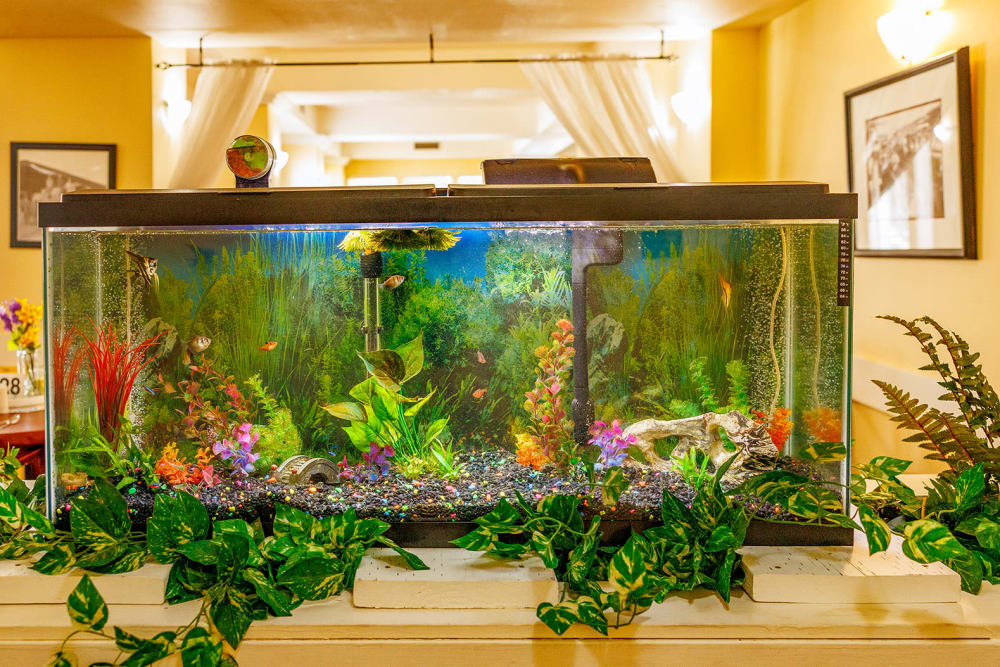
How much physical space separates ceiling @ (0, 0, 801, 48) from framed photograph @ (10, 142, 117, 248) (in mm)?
673

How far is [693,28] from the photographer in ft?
15.8

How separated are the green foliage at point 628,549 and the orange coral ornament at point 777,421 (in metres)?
0.13

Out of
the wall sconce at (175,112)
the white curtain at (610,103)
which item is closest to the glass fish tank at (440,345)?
the white curtain at (610,103)

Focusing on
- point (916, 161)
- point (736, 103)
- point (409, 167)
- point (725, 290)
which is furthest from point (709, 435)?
point (409, 167)

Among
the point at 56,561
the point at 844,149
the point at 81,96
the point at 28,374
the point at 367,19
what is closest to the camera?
the point at 56,561

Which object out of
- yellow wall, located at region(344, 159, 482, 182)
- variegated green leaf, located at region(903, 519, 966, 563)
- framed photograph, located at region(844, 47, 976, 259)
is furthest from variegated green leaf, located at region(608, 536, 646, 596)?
yellow wall, located at region(344, 159, 482, 182)

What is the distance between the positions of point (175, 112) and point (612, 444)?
16.4 ft

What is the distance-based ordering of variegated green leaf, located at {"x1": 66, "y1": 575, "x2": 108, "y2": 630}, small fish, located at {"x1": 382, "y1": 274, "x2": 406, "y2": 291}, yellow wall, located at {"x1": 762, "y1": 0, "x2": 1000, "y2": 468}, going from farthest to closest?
yellow wall, located at {"x1": 762, "y1": 0, "x2": 1000, "y2": 468} < small fish, located at {"x1": 382, "y1": 274, "x2": 406, "y2": 291} < variegated green leaf, located at {"x1": 66, "y1": 575, "x2": 108, "y2": 630}

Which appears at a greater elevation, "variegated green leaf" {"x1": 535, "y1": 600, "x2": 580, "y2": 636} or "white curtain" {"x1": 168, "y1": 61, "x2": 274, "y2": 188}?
"white curtain" {"x1": 168, "y1": 61, "x2": 274, "y2": 188}

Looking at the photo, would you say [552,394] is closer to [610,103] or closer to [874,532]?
[874,532]

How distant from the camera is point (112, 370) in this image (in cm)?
131

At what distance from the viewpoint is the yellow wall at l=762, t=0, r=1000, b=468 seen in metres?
2.70

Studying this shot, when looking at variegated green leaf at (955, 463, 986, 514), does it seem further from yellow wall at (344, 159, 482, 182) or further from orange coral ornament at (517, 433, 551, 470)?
yellow wall at (344, 159, 482, 182)

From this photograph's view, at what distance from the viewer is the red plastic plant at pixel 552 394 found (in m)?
1.33
